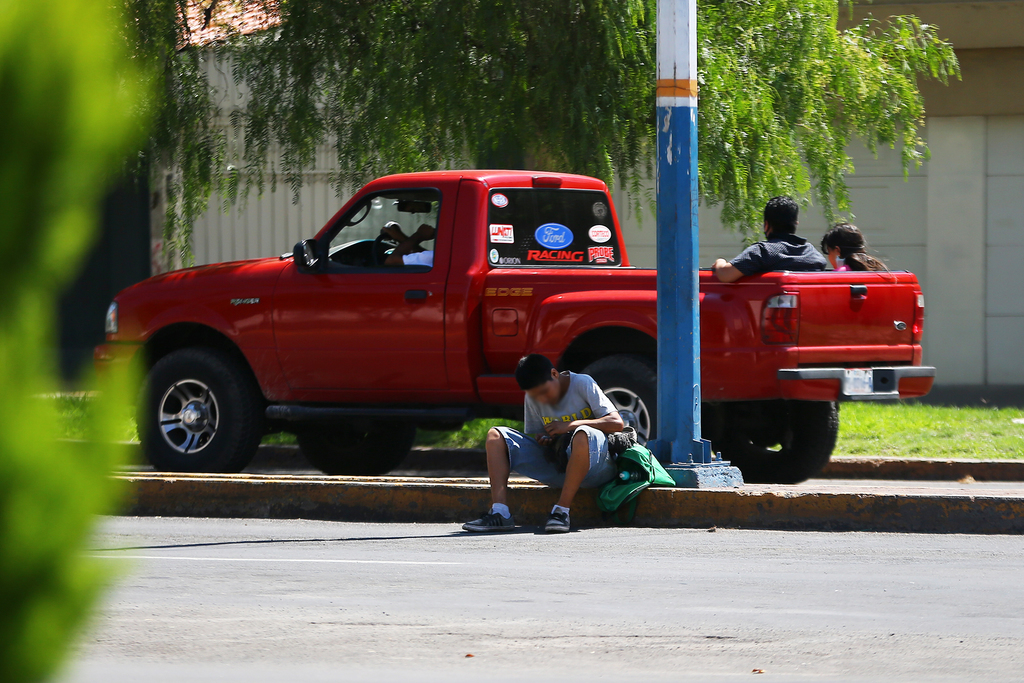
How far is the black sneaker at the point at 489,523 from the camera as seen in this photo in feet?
22.2

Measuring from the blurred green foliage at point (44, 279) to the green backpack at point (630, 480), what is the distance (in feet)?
18.5

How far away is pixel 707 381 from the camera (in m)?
7.70

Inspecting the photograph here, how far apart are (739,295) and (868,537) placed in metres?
1.74

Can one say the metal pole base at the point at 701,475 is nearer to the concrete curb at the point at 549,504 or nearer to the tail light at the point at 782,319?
the concrete curb at the point at 549,504

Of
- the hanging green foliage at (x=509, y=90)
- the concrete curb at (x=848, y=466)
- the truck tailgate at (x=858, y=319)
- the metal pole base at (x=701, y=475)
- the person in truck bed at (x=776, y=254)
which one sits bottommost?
the concrete curb at (x=848, y=466)

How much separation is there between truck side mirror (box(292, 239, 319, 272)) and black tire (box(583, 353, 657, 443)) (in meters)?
2.04

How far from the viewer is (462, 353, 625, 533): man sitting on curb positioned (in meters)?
6.80

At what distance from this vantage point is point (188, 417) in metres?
8.57

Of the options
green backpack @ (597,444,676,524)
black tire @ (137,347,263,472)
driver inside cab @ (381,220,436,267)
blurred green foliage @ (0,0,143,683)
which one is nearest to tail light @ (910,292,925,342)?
green backpack @ (597,444,676,524)

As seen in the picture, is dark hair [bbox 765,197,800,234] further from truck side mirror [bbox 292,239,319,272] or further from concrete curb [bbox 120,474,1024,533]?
truck side mirror [bbox 292,239,319,272]

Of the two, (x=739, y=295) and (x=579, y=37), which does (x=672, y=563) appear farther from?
(x=579, y=37)

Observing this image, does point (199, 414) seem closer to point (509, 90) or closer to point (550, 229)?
point (550, 229)

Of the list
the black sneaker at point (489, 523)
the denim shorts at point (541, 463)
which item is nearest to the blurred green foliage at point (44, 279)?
the black sneaker at point (489, 523)

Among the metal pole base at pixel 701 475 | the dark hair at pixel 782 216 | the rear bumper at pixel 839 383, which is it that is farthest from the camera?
the dark hair at pixel 782 216
